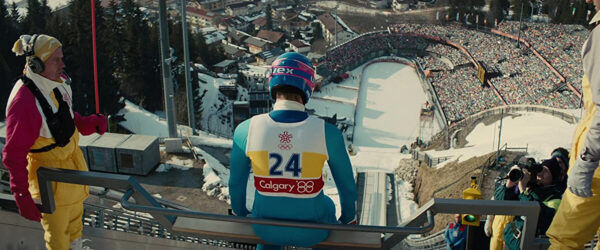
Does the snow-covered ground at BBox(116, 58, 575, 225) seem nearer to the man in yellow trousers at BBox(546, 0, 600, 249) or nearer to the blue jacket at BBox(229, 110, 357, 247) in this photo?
the blue jacket at BBox(229, 110, 357, 247)

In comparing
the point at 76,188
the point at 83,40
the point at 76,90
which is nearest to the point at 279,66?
the point at 76,188

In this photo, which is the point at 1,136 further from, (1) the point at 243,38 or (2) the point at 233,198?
(1) the point at 243,38

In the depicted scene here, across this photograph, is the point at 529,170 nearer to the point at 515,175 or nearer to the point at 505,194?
the point at 515,175

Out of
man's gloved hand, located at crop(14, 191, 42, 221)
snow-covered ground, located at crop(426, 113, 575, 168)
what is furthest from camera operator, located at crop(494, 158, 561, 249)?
snow-covered ground, located at crop(426, 113, 575, 168)

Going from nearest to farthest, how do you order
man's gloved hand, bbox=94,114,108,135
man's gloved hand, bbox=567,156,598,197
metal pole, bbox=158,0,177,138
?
man's gloved hand, bbox=567,156,598,197
man's gloved hand, bbox=94,114,108,135
metal pole, bbox=158,0,177,138

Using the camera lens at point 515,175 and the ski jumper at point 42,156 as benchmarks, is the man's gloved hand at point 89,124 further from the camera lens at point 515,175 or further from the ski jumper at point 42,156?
the camera lens at point 515,175
